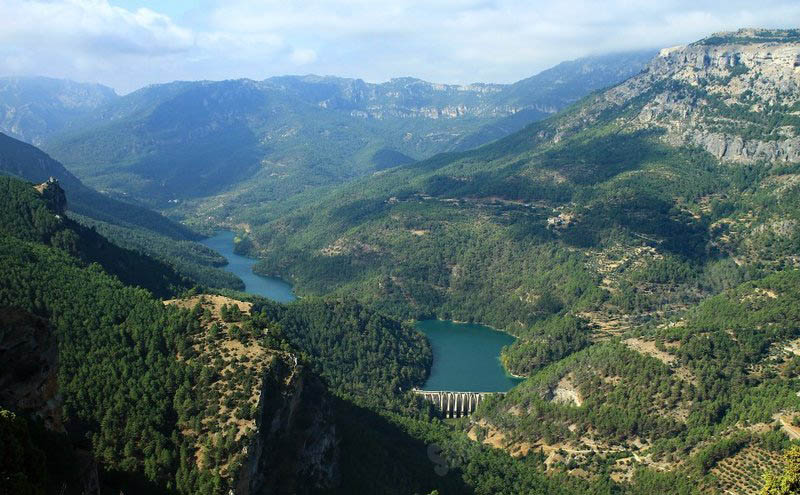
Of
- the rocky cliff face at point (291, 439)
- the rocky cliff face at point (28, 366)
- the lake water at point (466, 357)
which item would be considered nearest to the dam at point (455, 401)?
the lake water at point (466, 357)

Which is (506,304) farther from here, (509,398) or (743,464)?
(743,464)

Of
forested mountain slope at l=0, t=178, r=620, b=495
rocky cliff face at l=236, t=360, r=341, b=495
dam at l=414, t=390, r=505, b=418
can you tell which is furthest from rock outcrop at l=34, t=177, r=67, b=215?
dam at l=414, t=390, r=505, b=418

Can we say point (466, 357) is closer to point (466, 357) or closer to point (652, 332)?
point (466, 357)

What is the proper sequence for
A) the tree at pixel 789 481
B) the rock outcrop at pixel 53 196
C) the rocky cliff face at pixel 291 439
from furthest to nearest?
the rock outcrop at pixel 53 196 → the rocky cliff face at pixel 291 439 → the tree at pixel 789 481

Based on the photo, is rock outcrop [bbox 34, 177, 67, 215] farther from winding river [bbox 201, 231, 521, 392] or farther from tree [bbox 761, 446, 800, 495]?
tree [bbox 761, 446, 800, 495]

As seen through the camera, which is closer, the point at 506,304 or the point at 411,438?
the point at 411,438

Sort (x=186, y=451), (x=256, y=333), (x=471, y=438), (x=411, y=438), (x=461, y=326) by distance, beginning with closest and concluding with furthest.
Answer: (x=186, y=451)
(x=256, y=333)
(x=411, y=438)
(x=471, y=438)
(x=461, y=326)

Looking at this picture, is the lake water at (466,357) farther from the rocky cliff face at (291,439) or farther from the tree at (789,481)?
the tree at (789,481)

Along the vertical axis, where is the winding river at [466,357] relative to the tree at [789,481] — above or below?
below

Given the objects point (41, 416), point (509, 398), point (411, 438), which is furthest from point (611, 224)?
point (41, 416)

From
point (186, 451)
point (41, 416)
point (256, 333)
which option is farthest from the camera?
point (256, 333)
